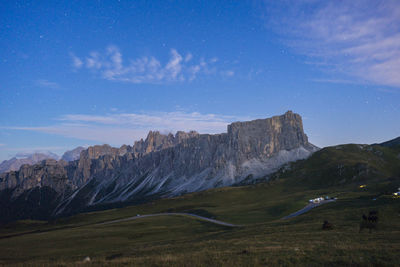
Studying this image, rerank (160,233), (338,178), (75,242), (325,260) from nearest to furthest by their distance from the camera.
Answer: (325,260)
(75,242)
(160,233)
(338,178)

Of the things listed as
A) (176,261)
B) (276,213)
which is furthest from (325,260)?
(276,213)

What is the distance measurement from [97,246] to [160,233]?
50.0ft

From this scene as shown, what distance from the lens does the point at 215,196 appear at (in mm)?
181250

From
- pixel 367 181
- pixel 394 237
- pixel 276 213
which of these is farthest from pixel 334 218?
pixel 367 181

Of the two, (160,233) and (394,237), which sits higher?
(394,237)

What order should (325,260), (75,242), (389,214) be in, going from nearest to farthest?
1. (325,260)
2. (389,214)
3. (75,242)

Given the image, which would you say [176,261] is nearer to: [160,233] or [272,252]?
[272,252]

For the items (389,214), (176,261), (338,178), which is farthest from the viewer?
(338,178)

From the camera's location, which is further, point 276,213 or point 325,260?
point 276,213

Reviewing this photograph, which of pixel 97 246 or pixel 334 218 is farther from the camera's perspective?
pixel 97 246

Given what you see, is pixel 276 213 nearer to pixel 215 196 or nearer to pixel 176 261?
pixel 176 261

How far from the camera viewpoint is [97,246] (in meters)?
57.5

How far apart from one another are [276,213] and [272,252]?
231ft

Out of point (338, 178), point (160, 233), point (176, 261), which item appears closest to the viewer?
point (176, 261)
